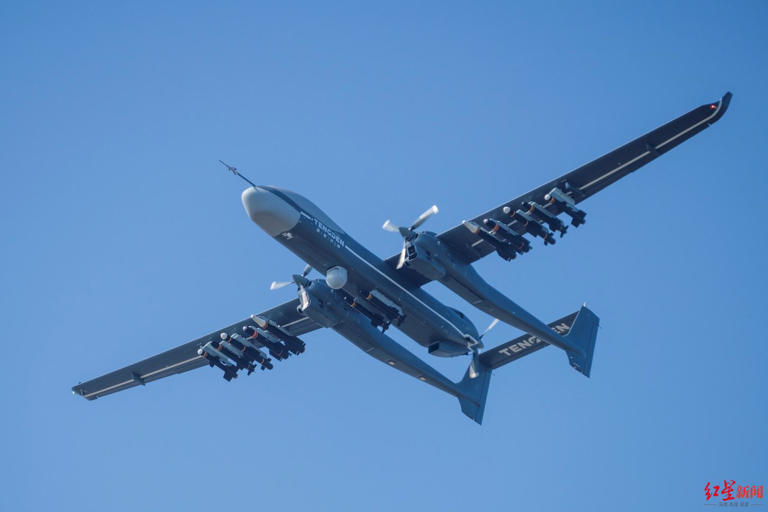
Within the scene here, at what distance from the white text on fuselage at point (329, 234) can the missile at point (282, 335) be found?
749cm

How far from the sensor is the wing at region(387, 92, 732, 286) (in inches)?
1487

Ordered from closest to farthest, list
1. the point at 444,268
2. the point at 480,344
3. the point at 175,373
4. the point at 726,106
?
the point at 726,106, the point at 444,268, the point at 480,344, the point at 175,373

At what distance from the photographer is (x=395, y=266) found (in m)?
40.7

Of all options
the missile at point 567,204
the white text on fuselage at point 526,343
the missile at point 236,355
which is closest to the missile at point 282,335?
the missile at point 236,355

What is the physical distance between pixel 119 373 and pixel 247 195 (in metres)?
16.5

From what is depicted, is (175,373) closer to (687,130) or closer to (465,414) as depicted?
(465,414)

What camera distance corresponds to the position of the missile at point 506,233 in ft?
132

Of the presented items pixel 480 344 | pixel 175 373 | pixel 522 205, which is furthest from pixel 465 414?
pixel 175 373

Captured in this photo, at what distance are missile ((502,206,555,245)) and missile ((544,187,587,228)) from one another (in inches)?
43.2

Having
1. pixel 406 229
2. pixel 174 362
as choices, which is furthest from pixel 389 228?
pixel 174 362

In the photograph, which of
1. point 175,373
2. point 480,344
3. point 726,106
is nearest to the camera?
point 726,106

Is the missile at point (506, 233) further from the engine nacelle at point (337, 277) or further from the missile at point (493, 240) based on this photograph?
the engine nacelle at point (337, 277)

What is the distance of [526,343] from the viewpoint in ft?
152

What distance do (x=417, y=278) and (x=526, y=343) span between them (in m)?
8.16
